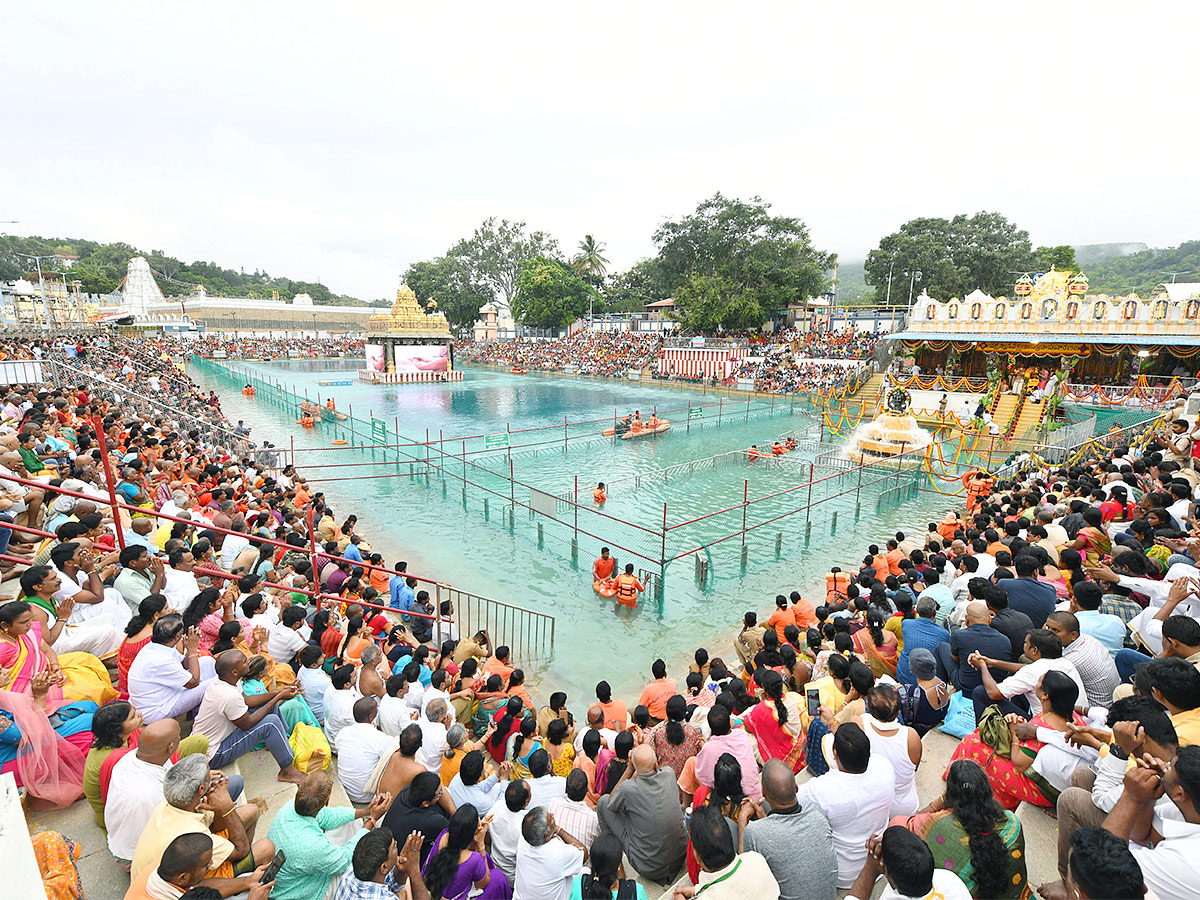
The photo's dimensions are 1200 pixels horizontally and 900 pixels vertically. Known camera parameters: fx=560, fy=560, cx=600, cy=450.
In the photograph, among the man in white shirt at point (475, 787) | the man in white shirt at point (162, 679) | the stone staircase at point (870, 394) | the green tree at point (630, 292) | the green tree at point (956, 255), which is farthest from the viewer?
the green tree at point (630, 292)

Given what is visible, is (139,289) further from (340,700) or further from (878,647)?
(878,647)

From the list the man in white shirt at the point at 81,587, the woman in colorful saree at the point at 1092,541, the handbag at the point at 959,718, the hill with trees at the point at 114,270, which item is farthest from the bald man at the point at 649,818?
the hill with trees at the point at 114,270

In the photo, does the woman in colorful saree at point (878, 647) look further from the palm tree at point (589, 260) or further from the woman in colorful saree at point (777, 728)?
the palm tree at point (589, 260)

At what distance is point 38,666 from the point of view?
4148 millimetres

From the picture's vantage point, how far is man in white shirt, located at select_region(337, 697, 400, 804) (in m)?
4.52

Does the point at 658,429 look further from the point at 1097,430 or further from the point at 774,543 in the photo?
the point at 1097,430

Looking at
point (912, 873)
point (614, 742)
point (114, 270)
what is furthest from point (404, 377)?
point (114, 270)

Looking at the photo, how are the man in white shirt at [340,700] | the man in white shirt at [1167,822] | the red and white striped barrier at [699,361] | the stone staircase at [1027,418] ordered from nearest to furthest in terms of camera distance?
the man in white shirt at [1167,822], the man in white shirt at [340,700], the stone staircase at [1027,418], the red and white striped barrier at [699,361]

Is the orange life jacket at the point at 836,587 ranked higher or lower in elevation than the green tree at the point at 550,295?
lower

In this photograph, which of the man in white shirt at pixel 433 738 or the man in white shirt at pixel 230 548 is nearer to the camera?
the man in white shirt at pixel 433 738

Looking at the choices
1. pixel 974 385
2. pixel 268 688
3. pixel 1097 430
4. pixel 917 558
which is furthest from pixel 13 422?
pixel 974 385

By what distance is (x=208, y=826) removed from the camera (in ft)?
10.8

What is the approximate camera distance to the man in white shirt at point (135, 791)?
135 inches

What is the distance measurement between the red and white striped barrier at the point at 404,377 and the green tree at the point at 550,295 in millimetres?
18845
